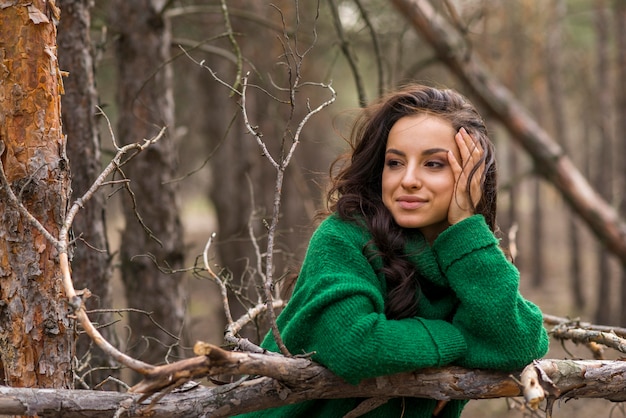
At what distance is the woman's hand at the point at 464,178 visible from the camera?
2461mm

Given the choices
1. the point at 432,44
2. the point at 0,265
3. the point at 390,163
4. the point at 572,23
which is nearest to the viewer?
the point at 0,265

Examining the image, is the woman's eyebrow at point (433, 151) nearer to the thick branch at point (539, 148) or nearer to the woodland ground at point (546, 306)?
the woodland ground at point (546, 306)

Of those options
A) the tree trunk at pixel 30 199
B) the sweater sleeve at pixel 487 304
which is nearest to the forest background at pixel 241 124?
the tree trunk at pixel 30 199

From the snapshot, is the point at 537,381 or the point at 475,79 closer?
the point at 537,381

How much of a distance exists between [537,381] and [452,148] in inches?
33.8

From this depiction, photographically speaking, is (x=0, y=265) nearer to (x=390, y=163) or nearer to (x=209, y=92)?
(x=390, y=163)

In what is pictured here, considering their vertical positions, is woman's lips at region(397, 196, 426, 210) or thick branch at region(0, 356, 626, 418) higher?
woman's lips at region(397, 196, 426, 210)

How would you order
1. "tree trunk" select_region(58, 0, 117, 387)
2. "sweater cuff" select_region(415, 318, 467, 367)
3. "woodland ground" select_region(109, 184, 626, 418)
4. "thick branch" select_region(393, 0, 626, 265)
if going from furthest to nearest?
"woodland ground" select_region(109, 184, 626, 418), "thick branch" select_region(393, 0, 626, 265), "tree trunk" select_region(58, 0, 117, 387), "sweater cuff" select_region(415, 318, 467, 367)

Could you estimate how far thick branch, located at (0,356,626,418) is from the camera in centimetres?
195

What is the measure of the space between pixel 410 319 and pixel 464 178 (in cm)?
57

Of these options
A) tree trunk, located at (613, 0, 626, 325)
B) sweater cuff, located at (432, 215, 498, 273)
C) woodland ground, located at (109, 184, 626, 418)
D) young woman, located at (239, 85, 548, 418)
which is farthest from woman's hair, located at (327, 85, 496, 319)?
tree trunk, located at (613, 0, 626, 325)

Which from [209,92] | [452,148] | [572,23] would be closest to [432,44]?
[209,92]

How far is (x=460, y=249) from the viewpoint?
2357 mm

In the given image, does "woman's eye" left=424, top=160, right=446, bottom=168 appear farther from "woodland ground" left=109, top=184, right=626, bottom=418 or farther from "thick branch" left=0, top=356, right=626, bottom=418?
"woodland ground" left=109, top=184, right=626, bottom=418
